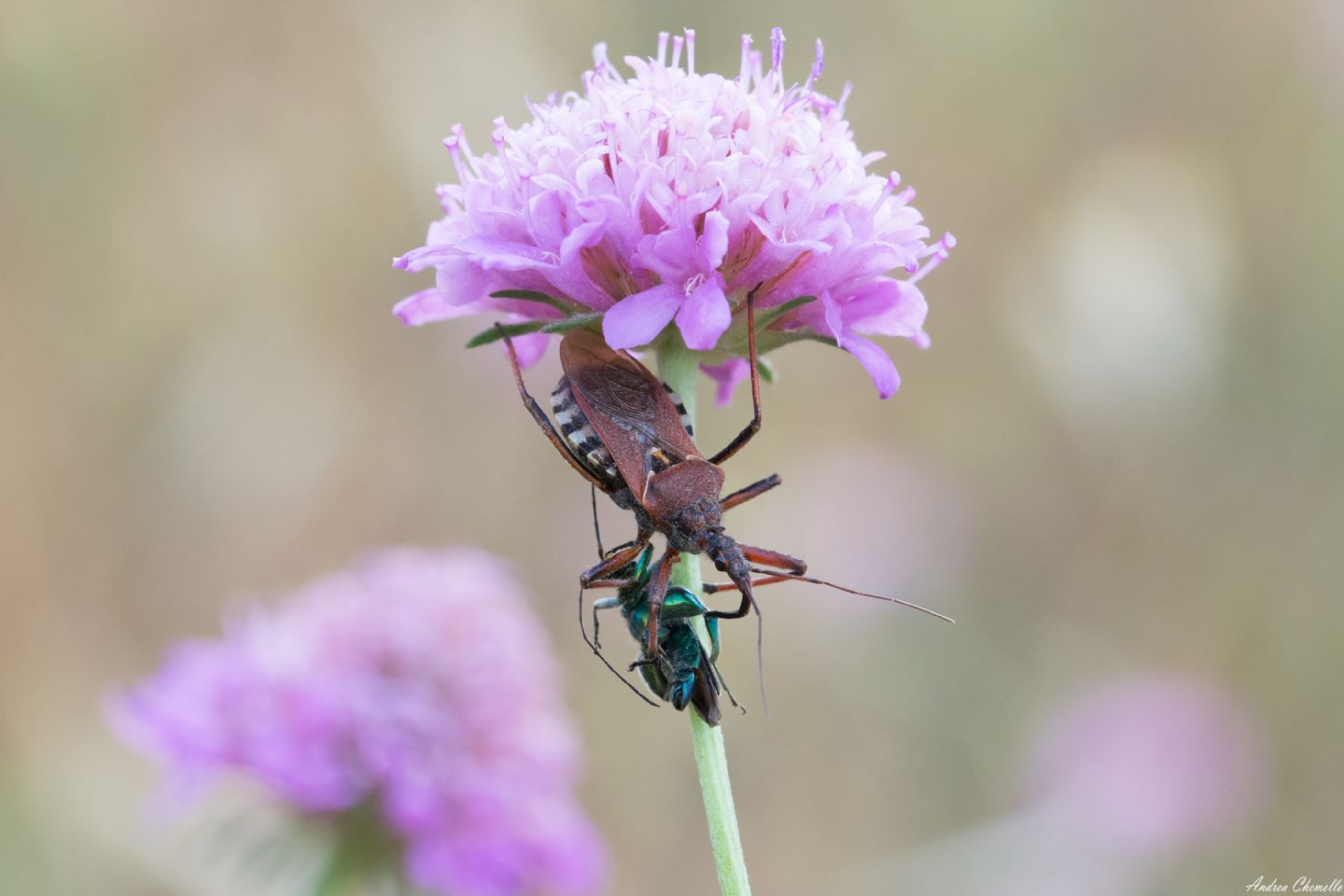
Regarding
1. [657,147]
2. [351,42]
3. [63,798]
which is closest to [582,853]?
[63,798]

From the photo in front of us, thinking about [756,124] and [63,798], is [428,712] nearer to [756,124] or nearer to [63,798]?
[63,798]

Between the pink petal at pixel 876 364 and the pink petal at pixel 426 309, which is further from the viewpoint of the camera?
the pink petal at pixel 426 309

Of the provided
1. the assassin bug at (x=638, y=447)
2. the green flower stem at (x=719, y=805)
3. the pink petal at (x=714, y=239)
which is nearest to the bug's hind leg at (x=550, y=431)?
the assassin bug at (x=638, y=447)

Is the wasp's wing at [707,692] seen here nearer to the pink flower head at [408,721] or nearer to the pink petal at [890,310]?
the pink petal at [890,310]

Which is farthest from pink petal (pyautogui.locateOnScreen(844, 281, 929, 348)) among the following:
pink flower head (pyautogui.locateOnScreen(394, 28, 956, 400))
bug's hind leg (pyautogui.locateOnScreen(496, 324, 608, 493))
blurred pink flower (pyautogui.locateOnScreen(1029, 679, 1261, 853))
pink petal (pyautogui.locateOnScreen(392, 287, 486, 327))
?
blurred pink flower (pyautogui.locateOnScreen(1029, 679, 1261, 853))

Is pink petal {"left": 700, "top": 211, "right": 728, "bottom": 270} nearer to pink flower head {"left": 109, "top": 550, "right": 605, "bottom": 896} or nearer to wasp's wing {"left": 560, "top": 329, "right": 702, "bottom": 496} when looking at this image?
wasp's wing {"left": 560, "top": 329, "right": 702, "bottom": 496}

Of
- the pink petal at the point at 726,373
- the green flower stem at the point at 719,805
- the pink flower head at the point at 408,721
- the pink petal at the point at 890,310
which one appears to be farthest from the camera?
the pink flower head at the point at 408,721
